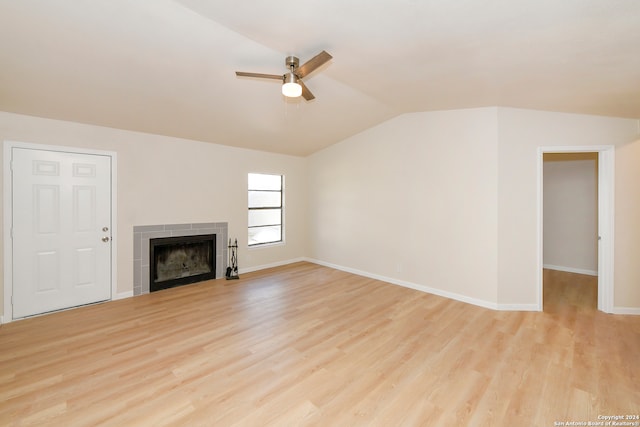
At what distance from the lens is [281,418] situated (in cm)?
179

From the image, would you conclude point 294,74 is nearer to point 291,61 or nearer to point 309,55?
point 291,61

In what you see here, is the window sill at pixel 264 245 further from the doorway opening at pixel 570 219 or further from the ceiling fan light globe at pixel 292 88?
the doorway opening at pixel 570 219

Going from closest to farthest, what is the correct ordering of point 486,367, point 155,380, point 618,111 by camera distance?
point 155,380 → point 486,367 → point 618,111

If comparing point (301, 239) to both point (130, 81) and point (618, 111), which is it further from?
point (618, 111)

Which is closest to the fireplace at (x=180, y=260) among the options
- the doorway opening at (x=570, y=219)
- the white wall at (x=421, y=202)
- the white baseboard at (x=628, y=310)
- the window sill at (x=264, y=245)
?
the window sill at (x=264, y=245)

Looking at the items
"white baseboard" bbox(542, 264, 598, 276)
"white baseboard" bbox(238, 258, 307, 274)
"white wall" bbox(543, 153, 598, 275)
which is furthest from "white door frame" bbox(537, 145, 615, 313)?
"white baseboard" bbox(238, 258, 307, 274)

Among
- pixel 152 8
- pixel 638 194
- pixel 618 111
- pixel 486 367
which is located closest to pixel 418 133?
pixel 618 111

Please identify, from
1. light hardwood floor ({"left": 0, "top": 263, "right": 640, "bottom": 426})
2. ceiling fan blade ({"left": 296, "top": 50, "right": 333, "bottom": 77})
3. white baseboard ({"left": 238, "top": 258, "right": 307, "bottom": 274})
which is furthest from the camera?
white baseboard ({"left": 238, "top": 258, "right": 307, "bottom": 274})

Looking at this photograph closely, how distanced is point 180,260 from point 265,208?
1943 mm

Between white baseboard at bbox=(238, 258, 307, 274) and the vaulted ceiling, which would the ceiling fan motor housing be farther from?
white baseboard at bbox=(238, 258, 307, 274)

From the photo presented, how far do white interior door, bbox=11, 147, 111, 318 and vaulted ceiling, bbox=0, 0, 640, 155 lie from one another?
2.07 ft

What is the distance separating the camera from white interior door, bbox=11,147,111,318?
325cm

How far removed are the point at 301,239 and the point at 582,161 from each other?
5985 millimetres

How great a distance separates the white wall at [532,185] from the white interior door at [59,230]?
5.52 meters
